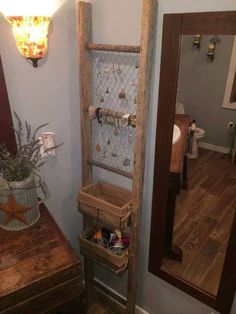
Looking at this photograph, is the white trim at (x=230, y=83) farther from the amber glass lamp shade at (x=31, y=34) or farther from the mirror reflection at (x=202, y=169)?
the amber glass lamp shade at (x=31, y=34)

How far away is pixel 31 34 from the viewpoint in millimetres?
1180

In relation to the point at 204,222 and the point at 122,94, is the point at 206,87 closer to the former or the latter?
the point at 122,94

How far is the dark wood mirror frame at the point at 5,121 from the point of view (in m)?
1.27

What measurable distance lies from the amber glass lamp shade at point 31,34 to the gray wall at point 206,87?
0.62 m

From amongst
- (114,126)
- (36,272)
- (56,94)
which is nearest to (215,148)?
(114,126)

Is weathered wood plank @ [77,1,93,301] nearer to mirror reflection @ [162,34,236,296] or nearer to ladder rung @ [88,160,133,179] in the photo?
ladder rung @ [88,160,133,179]

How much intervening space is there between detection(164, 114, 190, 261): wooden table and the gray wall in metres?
0.07

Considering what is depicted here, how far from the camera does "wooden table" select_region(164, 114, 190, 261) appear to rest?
4.35ft

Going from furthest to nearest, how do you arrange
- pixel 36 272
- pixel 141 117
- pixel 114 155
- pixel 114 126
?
pixel 114 155
pixel 114 126
pixel 141 117
pixel 36 272

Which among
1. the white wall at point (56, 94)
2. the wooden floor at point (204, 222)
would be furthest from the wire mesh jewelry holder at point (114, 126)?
the wooden floor at point (204, 222)

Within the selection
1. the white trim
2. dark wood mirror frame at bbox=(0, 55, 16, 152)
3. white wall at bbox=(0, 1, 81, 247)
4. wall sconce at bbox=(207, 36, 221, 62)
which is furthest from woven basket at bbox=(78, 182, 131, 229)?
wall sconce at bbox=(207, 36, 221, 62)

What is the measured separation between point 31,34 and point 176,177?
0.94m

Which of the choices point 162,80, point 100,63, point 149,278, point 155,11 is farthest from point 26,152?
point 149,278

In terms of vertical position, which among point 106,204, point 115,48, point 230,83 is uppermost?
point 115,48
